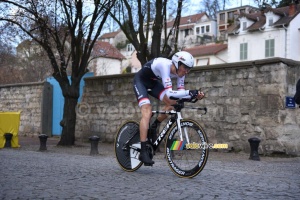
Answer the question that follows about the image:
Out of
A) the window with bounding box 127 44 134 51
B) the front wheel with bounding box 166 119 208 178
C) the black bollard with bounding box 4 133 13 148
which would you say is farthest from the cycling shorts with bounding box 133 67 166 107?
the window with bounding box 127 44 134 51

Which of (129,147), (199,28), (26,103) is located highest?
(199,28)

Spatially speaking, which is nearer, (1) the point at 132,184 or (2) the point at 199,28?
(1) the point at 132,184

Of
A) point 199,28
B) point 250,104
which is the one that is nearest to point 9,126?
point 250,104

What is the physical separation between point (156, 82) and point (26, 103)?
15.2 meters

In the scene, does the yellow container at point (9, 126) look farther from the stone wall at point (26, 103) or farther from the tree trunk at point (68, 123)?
the stone wall at point (26, 103)

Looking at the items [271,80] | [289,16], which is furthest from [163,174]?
[289,16]

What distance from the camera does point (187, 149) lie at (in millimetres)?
5828

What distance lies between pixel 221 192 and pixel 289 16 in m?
44.9

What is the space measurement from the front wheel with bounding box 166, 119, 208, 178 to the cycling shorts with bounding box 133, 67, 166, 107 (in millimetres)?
650

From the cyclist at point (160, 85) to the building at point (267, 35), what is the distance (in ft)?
131

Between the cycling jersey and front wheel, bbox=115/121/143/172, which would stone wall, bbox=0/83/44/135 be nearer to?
front wheel, bbox=115/121/143/172

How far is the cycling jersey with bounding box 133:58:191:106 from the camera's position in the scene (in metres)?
5.88

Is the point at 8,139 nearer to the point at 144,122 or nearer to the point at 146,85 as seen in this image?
the point at 146,85

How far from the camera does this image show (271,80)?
1113 cm
